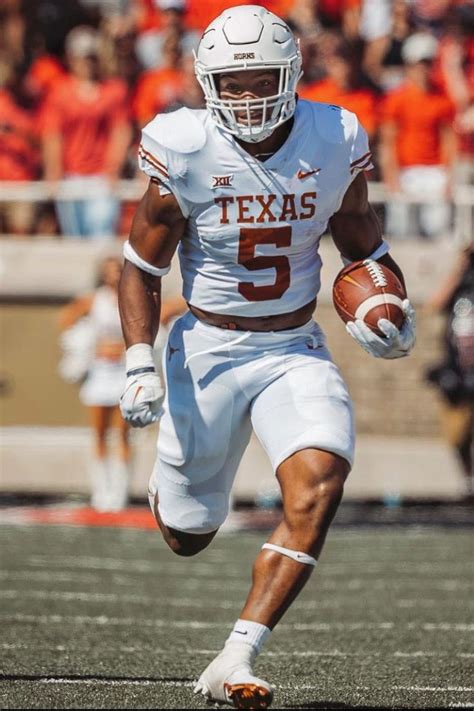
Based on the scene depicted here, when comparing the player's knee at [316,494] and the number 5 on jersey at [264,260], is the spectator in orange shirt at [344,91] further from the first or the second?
the player's knee at [316,494]

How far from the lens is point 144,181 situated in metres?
10.6

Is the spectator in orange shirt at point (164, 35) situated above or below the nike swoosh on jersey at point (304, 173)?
below

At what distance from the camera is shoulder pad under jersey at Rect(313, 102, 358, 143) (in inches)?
171

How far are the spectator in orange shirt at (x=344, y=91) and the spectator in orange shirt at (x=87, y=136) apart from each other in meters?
1.29

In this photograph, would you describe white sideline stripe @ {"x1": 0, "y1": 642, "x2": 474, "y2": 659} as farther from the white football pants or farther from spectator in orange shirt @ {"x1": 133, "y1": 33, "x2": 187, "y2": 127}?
spectator in orange shirt @ {"x1": 133, "y1": 33, "x2": 187, "y2": 127}

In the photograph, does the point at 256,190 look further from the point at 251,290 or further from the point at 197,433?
the point at 197,433

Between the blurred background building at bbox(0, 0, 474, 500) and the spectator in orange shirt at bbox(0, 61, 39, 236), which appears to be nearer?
the blurred background building at bbox(0, 0, 474, 500)

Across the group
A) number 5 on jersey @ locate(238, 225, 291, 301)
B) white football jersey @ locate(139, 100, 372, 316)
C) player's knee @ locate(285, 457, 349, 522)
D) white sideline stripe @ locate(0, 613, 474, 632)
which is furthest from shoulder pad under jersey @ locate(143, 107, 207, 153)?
white sideline stripe @ locate(0, 613, 474, 632)

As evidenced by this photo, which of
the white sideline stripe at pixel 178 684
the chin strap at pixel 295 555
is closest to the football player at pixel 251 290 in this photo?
the chin strap at pixel 295 555

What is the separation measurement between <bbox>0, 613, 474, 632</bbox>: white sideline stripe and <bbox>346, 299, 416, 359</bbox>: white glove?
1775mm

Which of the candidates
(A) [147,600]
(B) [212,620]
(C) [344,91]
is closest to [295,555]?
(B) [212,620]

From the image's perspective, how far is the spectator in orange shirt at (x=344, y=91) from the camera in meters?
10.1

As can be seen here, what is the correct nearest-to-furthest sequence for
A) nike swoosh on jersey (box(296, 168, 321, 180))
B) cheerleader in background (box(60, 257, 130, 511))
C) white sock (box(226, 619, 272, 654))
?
white sock (box(226, 619, 272, 654))
nike swoosh on jersey (box(296, 168, 321, 180))
cheerleader in background (box(60, 257, 130, 511))

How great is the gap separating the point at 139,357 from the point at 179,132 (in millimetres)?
629
